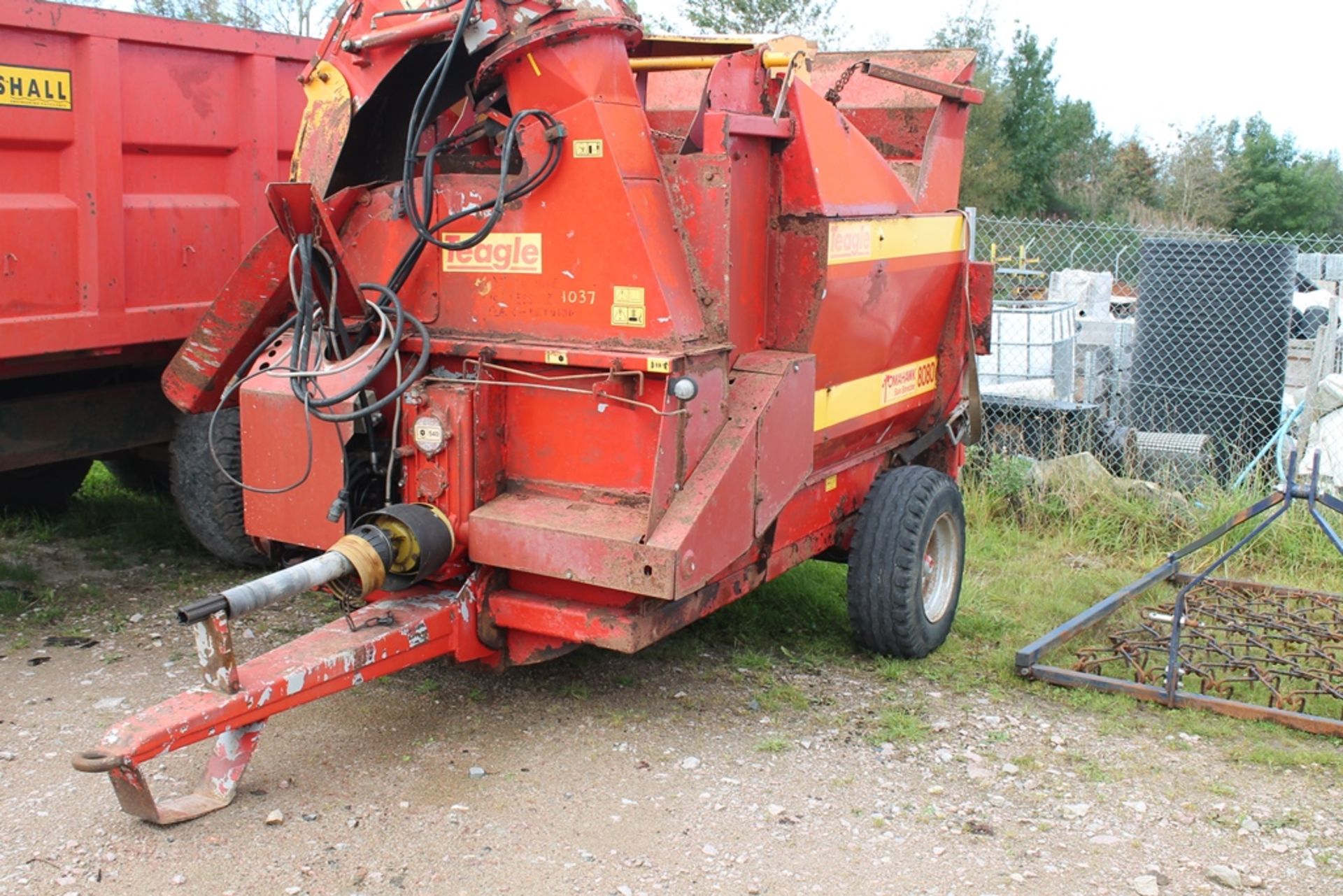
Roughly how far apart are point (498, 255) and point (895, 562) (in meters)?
1.82

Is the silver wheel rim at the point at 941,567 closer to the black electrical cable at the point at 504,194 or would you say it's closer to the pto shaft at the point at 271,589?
the black electrical cable at the point at 504,194

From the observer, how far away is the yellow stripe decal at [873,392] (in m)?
4.49

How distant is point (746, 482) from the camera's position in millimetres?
3861

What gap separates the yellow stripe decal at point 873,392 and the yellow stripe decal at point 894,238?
45 centimetres

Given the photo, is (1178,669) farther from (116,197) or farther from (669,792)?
(116,197)

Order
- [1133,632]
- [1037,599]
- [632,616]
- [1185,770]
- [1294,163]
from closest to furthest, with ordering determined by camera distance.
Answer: [632,616]
[1185,770]
[1133,632]
[1037,599]
[1294,163]

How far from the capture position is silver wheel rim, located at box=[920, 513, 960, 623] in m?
5.09

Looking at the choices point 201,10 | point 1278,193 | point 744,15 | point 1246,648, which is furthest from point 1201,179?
point 1246,648

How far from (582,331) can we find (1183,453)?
15.7 ft

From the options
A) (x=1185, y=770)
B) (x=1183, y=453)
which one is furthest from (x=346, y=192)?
(x=1183, y=453)

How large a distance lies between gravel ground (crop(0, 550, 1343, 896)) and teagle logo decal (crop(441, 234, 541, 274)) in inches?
55.3

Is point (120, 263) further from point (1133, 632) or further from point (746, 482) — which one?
point (1133, 632)

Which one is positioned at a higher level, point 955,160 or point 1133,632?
point 955,160

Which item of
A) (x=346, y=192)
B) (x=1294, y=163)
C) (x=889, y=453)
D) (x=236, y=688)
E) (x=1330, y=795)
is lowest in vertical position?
(x=1330, y=795)
